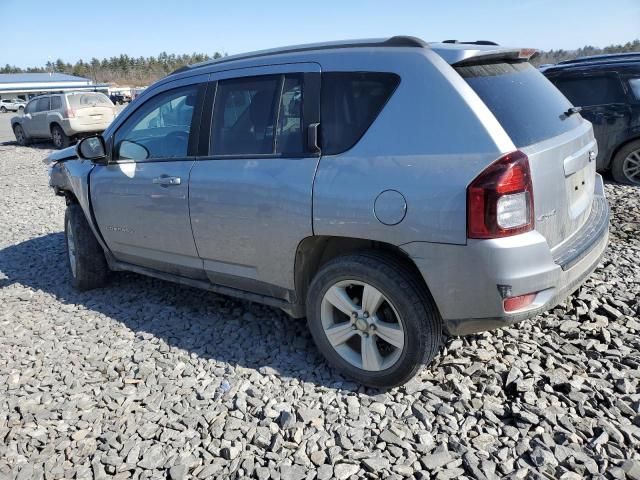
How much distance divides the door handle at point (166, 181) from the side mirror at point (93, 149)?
0.76m

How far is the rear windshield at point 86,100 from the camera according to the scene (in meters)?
16.9

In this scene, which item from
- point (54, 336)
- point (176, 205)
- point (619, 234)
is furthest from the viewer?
point (619, 234)

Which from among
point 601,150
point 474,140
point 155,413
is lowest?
point 155,413

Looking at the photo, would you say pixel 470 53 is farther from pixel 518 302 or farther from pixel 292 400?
pixel 292 400

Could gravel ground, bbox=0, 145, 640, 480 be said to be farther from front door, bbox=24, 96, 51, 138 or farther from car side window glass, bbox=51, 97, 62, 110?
front door, bbox=24, 96, 51, 138

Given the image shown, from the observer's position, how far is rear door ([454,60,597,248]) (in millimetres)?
2549

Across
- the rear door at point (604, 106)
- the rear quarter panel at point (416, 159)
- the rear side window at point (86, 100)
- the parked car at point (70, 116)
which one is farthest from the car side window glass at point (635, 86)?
the rear side window at point (86, 100)

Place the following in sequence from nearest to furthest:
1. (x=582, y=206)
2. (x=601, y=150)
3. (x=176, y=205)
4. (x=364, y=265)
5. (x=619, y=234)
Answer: (x=364, y=265) → (x=582, y=206) → (x=176, y=205) → (x=619, y=234) → (x=601, y=150)

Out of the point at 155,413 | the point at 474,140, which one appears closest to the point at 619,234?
the point at 474,140

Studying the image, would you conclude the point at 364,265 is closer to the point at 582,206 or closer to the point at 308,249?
the point at 308,249

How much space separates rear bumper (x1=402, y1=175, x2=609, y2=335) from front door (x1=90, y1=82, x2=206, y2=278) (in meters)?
1.79

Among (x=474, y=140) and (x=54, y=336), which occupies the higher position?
(x=474, y=140)

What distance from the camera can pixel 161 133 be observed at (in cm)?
399

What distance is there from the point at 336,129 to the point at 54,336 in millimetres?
2723
